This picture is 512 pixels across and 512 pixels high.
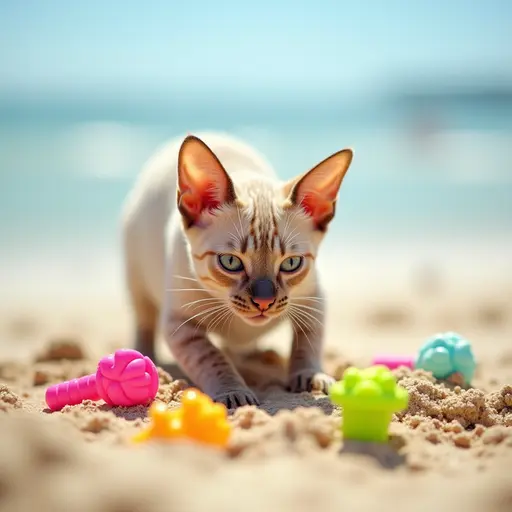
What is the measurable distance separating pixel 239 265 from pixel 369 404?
0.99 metres

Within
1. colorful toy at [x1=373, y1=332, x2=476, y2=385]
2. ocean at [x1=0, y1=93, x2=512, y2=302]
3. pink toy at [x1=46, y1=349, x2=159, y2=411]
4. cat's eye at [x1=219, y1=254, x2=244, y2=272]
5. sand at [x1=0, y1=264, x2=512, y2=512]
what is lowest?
sand at [x1=0, y1=264, x2=512, y2=512]

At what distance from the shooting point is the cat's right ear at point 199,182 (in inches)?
118

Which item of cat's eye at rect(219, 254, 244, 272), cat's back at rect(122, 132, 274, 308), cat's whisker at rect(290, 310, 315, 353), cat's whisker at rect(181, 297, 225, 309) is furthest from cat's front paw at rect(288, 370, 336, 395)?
cat's back at rect(122, 132, 274, 308)

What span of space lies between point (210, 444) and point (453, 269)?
5.11 m

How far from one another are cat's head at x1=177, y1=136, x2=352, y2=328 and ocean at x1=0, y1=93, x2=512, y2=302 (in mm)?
388

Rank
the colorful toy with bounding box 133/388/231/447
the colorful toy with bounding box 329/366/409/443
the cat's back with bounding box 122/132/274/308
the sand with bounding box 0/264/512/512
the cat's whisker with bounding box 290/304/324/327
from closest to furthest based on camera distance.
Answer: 1. the sand with bounding box 0/264/512/512
2. the colorful toy with bounding box 133/388/231/447
3. the colorful toy with bounding box 329/366/409/443
4. the cat's whisker with bounding box 290/304/324/327
5. the cat's back with bounding box 122/132/274/308

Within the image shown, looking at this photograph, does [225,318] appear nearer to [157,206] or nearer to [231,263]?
[231,263]

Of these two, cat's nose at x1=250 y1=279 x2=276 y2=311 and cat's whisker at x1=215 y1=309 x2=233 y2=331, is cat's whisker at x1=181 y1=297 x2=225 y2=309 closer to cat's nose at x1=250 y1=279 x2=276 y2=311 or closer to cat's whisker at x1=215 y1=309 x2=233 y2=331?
cat's whisker at x1=215 y1=309 x2=233 y2=331

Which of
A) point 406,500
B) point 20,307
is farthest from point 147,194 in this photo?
point 406,500

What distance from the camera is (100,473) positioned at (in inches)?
64.1

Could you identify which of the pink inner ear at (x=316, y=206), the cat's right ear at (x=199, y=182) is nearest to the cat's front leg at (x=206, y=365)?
the cat's right ear at (x=199, y=182)

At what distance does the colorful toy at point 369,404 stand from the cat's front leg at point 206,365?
28.1 inches

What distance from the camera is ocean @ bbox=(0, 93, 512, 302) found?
764 centimetres

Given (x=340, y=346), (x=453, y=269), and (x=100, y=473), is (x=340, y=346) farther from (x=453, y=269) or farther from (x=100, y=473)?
(x=100, y=473)
